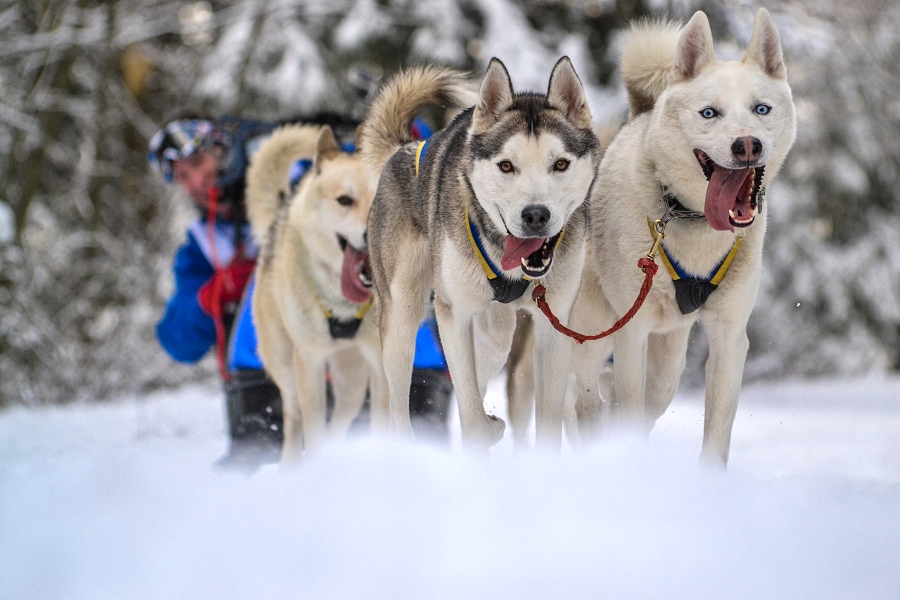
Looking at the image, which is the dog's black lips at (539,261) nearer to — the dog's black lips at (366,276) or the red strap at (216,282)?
the dog's black lips at (366,276)

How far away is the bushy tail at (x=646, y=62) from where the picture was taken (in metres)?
3.87

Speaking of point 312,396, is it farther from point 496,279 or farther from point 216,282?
point 496,279

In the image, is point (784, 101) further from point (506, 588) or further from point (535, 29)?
point (535, 29)

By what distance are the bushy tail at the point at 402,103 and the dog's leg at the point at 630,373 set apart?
4.13ft

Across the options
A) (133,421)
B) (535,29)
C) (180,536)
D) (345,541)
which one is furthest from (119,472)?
Answer: (535,29)

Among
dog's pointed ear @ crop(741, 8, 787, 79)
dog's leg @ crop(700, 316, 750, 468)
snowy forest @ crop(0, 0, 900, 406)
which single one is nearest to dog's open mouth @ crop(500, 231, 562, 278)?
dog's leg @ crop(700, 316, 750, 468)

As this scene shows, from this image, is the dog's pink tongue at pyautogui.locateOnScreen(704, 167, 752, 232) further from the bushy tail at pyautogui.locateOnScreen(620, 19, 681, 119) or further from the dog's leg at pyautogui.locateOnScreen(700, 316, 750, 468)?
the bushy tail at pyautogui.locateOnScreen(620, 19, 681, 119)

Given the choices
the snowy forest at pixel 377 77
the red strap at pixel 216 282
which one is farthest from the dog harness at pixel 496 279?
the snowy forest at pixel 377 77

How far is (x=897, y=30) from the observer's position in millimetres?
13109

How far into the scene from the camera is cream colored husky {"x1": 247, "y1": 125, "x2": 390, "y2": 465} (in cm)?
487

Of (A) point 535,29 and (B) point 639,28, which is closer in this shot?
(B) point 639,28

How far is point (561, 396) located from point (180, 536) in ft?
4.94

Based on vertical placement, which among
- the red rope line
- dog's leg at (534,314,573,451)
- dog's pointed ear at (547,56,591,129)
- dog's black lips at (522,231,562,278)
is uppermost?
dog's pointed ear at (547,56,591,129)

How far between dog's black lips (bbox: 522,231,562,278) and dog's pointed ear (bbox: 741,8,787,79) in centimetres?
110
